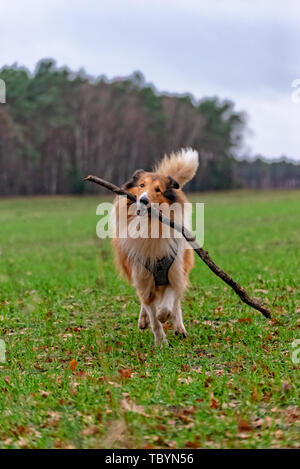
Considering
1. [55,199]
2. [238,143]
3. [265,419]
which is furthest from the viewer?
[238,143]

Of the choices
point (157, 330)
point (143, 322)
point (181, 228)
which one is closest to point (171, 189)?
point (181, 228)

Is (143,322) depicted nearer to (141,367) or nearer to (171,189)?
(141,367)

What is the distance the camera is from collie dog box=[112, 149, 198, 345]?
708 centimetres

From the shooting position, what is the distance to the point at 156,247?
7258 millimetres

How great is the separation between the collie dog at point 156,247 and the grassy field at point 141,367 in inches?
19.6

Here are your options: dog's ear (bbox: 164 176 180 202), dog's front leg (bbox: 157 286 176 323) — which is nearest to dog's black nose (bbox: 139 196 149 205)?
dog's ear (bbox: 164 176 180 202)

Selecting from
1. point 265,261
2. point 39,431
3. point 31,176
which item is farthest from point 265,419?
point 31,176

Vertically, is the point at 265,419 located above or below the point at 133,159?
below

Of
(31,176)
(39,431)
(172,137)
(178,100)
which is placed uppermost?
(178,100)

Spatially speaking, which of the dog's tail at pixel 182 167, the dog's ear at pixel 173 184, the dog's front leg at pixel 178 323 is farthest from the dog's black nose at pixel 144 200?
the dog's front leg at pixel 178 323
